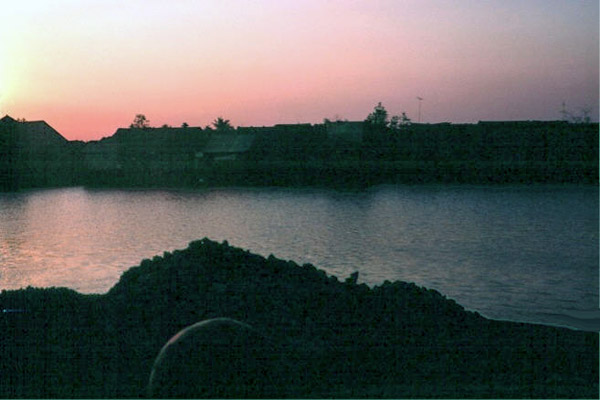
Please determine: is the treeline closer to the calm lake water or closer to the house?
the house

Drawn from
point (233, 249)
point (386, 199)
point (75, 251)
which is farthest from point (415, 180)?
point (233, 249)

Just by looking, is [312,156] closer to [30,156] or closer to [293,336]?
[30,156]

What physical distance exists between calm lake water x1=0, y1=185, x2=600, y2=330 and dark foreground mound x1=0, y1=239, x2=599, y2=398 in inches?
79.3

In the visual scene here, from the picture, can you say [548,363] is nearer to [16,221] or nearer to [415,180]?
[16,221]

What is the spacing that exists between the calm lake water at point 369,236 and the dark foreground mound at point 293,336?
6.61 feet

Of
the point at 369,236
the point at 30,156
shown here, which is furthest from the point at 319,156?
the point at 369,236

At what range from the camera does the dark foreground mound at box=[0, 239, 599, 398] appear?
5.30 metres

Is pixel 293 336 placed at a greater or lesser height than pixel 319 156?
lesser

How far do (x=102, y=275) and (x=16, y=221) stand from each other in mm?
11761

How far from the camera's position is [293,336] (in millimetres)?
5980

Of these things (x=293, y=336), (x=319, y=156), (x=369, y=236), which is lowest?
(x=369, y=236)

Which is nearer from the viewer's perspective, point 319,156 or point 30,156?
point 319,156

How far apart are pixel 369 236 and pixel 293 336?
37.7 feet

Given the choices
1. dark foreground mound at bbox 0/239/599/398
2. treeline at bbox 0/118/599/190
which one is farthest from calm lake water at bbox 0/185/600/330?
dark foreground mound at bbox 0/239/599/398
